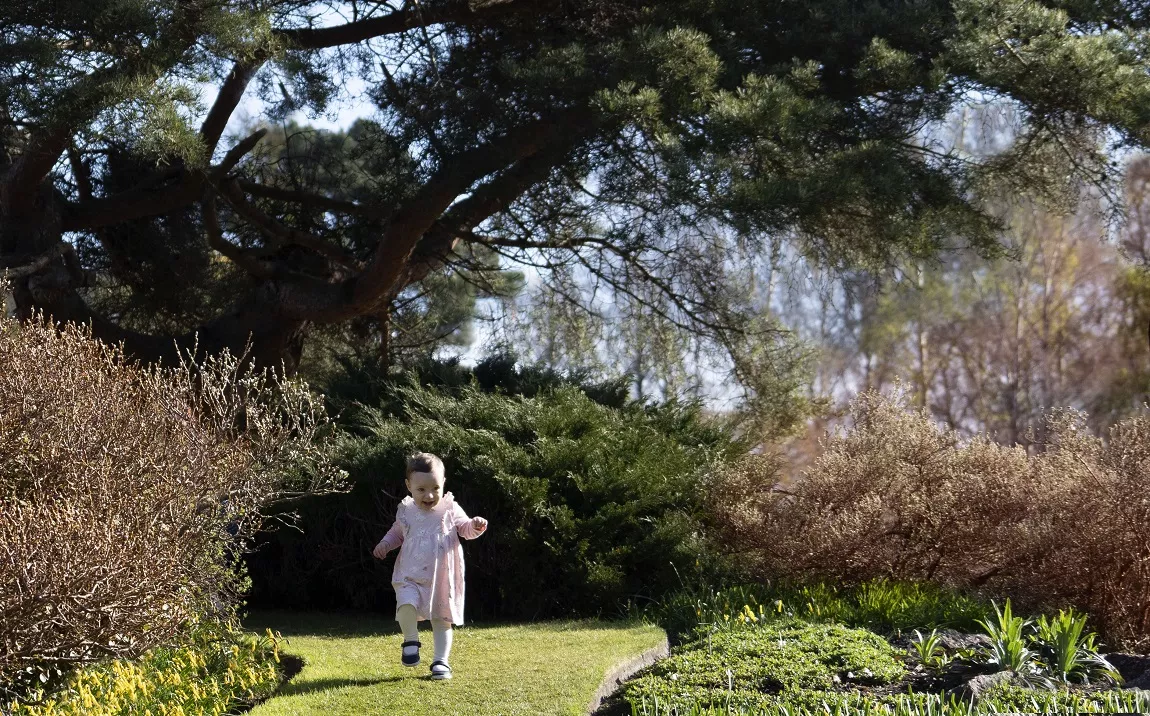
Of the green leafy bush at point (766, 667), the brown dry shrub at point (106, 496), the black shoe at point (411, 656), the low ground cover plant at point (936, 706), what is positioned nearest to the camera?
the low ground cover plant at point (936, 706)

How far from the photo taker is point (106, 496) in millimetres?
5453

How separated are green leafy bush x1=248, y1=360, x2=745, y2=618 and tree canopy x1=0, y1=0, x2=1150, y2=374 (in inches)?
71.5

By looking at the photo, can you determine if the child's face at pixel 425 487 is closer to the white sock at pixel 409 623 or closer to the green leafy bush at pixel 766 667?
the white sock at pixel 409 623

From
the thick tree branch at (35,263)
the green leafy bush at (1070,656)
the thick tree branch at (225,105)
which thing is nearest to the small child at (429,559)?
the green leafy bush at (1070,656)

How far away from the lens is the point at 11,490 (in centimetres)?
557

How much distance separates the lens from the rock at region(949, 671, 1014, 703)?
5266mm

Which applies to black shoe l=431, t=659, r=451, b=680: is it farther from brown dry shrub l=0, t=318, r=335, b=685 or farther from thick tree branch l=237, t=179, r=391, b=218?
thick tree branch l=237, t=179, r=391, b=218

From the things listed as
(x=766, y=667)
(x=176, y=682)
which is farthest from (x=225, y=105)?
(x=766, y=667)

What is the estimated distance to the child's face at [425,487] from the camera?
6043 mm

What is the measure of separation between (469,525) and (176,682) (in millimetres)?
1662

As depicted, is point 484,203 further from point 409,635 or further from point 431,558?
point 409,635

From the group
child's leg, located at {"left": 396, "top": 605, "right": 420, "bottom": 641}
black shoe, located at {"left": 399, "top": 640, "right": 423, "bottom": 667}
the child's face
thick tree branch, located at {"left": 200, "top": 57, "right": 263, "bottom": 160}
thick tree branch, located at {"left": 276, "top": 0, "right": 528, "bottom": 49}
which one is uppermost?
thick tree branch, located at {"left": 276, "top": 0, "right": 528, "bottom": 49}

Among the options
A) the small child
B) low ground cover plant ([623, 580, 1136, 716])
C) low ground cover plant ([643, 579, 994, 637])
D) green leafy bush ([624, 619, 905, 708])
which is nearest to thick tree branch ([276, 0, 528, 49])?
the small child

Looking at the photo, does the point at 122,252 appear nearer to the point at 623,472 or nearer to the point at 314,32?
the point at 314,32
